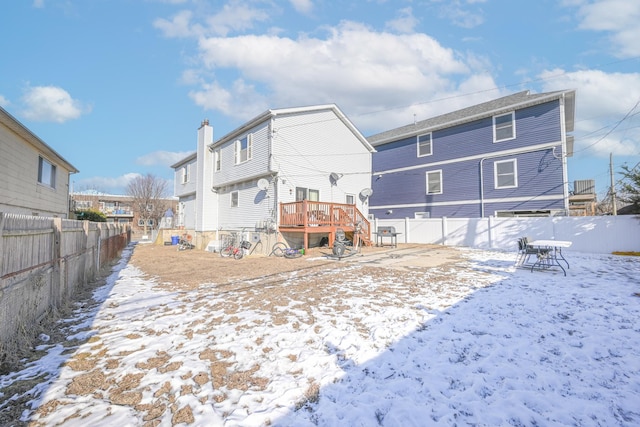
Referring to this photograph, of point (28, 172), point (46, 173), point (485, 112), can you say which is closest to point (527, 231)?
point (485, 112)

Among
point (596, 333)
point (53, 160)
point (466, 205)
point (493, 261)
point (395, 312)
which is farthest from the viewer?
point (466, 205)

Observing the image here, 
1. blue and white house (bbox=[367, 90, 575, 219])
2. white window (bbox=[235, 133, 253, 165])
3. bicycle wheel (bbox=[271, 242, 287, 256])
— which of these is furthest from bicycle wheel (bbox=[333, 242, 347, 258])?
blue and white house (bbox=[367, 90, 575, 219])

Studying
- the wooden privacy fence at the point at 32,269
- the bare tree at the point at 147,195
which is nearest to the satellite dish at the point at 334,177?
the wooden privacy fence at the point at 32,269

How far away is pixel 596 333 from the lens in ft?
12.0

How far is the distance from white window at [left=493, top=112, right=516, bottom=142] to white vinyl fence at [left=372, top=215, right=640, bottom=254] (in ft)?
17.4

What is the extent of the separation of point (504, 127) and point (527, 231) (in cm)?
657

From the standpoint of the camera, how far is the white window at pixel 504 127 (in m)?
15.6

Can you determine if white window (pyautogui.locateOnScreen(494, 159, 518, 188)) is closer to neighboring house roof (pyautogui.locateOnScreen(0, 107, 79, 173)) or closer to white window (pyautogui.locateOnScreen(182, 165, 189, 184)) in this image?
neighboring house roof (pyautogui.locateOnScreen(0, 107, 79, 173))

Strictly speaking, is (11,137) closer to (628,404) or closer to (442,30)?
(628,404)

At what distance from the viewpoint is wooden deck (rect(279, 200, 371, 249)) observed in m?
12.3

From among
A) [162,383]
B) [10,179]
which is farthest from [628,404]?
[10,179]

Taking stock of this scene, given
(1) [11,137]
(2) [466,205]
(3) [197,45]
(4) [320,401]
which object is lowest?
(4) [320,401]

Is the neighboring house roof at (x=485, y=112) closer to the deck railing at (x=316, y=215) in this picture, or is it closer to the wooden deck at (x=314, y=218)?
the deck railing at (x=316, y=215)

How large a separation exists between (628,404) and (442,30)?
1570 cm
